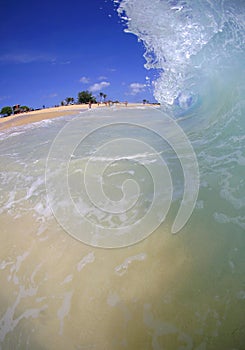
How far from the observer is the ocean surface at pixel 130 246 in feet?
5.62

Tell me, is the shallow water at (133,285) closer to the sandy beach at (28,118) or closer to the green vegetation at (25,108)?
the sandy beach at (28,118)

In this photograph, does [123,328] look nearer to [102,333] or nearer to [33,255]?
[102,333]

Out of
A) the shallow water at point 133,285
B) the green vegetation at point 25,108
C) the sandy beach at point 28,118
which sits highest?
the green vegetation at point 25,108

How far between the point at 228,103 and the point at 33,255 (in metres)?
4.98

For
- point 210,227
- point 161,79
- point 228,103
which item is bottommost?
point 210,227

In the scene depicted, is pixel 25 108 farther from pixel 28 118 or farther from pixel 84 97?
pixel 28 118

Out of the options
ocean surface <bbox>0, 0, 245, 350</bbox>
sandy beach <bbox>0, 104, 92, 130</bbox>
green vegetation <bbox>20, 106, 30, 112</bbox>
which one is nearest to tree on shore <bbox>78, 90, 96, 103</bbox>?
green vegetation <bbox>20, 106, 30, 112</bbox>

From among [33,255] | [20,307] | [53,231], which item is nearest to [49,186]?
[53,231]

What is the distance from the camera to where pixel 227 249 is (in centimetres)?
213

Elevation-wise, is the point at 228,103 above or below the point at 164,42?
below

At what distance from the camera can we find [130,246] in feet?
7.77

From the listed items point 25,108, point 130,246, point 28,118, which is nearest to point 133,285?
point 130,246

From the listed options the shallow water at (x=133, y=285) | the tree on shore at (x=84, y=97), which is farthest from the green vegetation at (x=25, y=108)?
the shallow water at (x=133, y=285)

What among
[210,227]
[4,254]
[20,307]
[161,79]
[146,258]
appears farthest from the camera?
[161,79]
